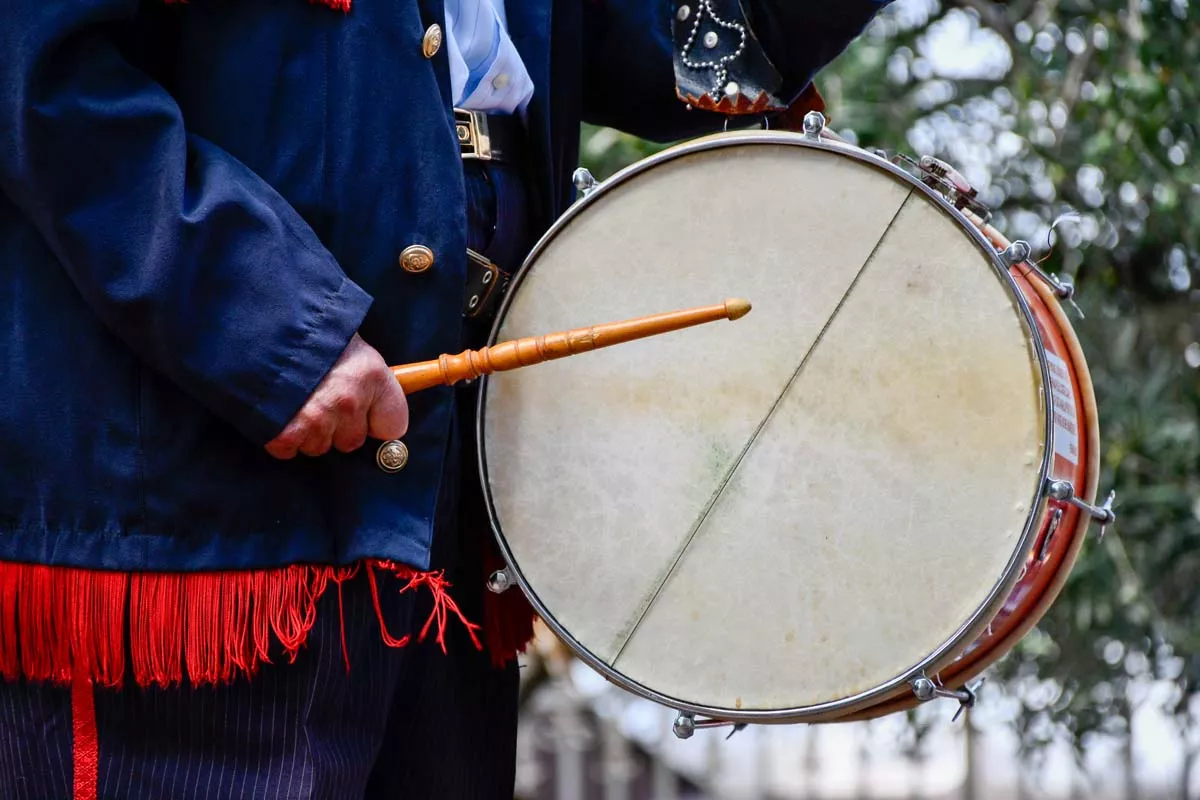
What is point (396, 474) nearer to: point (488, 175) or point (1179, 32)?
point (488, 175)

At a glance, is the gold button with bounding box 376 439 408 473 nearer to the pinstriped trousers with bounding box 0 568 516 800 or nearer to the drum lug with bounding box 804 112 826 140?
the pinstriped trousers with bounding box 0 568 516 800

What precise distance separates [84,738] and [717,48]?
0.89m

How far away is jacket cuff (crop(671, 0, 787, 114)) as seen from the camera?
159cm

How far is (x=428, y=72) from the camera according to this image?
1351 millimetres

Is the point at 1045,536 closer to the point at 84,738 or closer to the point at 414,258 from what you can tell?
the point at 414,258

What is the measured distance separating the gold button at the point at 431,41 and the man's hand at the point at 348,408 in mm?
263

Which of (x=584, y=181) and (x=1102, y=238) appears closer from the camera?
(x=584, y=181)

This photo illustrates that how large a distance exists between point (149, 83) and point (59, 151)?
0.32 feet

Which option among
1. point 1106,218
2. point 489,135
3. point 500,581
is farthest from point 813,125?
point 1106,218

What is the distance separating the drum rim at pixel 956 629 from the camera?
138 centimetres

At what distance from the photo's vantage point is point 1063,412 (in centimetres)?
145

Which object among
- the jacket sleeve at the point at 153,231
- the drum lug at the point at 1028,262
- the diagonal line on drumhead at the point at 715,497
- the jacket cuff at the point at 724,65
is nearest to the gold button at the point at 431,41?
the jacket sleeve at the point at 153,231

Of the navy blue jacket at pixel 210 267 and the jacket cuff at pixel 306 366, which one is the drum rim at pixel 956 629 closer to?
the navy blue jacket at pixel 210 267

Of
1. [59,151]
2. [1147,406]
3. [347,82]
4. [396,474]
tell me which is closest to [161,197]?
[59,151]
